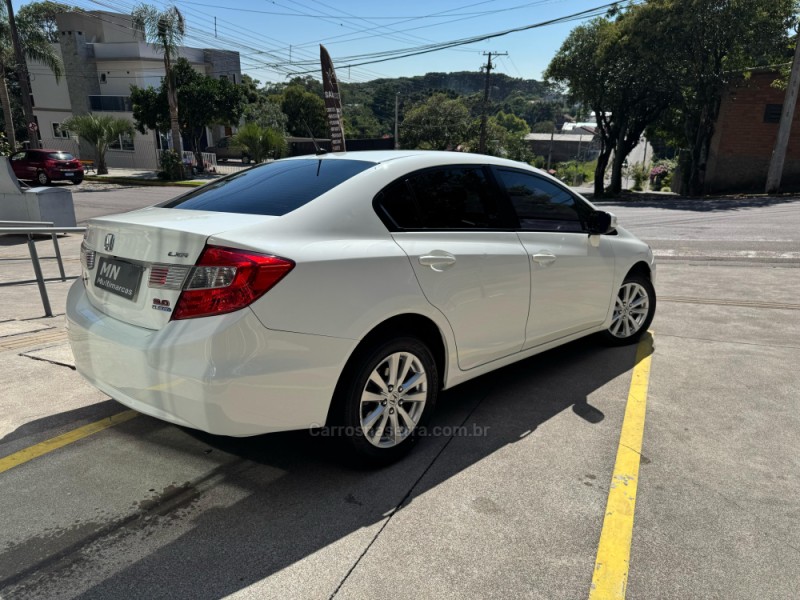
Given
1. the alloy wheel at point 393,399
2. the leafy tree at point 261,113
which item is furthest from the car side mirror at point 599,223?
the leafy tree at point 261,113

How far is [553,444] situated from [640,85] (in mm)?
27844

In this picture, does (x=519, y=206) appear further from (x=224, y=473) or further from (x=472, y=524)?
(x=224, y=473)

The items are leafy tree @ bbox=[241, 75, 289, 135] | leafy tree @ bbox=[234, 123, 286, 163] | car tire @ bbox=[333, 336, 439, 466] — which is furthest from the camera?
leafy tree @ bbox=[241, 75, 289, 135]

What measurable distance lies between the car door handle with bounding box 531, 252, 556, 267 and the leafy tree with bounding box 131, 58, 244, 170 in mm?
34736

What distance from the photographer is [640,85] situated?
26562mm

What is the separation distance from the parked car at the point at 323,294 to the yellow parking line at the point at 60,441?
528 mm

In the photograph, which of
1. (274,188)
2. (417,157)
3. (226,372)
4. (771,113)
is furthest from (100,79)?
(226,372)

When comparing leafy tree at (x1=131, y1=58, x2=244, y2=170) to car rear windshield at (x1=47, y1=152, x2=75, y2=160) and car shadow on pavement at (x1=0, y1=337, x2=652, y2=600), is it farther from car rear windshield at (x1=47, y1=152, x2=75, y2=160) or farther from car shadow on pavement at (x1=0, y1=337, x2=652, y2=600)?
car shadow on pavement at (x1=0, y1=337, x2=652, y2=600)

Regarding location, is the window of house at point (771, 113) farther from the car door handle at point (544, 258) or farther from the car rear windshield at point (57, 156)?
the car rear windshield at point (57, 156)

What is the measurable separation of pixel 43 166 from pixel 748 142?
33878 millimetres

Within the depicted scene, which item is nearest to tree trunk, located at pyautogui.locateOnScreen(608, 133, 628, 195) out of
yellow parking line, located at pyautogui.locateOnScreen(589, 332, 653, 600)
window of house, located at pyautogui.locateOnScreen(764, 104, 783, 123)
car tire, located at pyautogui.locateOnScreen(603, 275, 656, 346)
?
A: window of house, located at pyautogui.locateOnScreen(764, 104, 783, 123)

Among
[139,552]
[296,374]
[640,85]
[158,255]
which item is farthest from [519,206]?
[640,85]

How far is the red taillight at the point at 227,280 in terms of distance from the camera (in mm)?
2367

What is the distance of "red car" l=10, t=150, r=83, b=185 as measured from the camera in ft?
81.2
